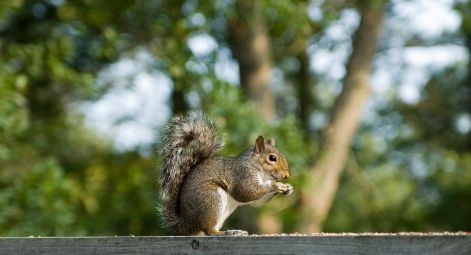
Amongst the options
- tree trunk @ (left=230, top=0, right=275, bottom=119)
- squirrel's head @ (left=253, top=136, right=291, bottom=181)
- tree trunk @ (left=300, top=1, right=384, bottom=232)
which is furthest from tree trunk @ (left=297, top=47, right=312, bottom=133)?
squirrel's head @ (left=253, top=136, right=291, bottom=181)

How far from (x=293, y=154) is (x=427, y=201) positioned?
3410 mm

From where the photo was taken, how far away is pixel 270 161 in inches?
83.9

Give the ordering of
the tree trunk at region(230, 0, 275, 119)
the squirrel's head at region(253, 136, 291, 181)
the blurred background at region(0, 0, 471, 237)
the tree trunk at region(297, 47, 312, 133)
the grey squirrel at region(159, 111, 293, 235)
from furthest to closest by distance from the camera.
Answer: the tree trunk at region(297, 47, 312, 133), the tree trunk at region(230, 0, 275, 119), the blurred background at region(0, 0, 471, 237), the squirrel's head at region(253, 136, 291, 181), the grey squirrel at region(159, 111, 293, 235)

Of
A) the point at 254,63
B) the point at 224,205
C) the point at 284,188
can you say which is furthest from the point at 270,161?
the point at 254,63

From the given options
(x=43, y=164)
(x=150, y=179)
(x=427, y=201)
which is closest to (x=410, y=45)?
(x=427, y=201)

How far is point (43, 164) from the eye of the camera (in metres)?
4.00

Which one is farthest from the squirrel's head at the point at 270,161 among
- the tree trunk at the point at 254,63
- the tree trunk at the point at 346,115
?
Result: the tree trunk at the point at 346,115

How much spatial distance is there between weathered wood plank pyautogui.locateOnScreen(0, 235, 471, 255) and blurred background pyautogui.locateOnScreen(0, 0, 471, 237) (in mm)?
2355

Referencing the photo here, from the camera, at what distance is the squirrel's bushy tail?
1.85 metres

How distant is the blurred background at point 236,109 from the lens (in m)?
4.27

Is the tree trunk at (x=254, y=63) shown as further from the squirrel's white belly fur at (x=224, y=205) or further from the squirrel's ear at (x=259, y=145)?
the squirrel's white belly fur at (x=224, y=205)

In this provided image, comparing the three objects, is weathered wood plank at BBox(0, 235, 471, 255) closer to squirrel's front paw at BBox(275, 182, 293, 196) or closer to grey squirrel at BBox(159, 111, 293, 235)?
grey squirrel at BBox(159, 111, 293, 235)

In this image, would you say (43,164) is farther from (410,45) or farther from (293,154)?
(410,45)

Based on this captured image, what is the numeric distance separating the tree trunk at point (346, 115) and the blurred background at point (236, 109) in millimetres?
17
